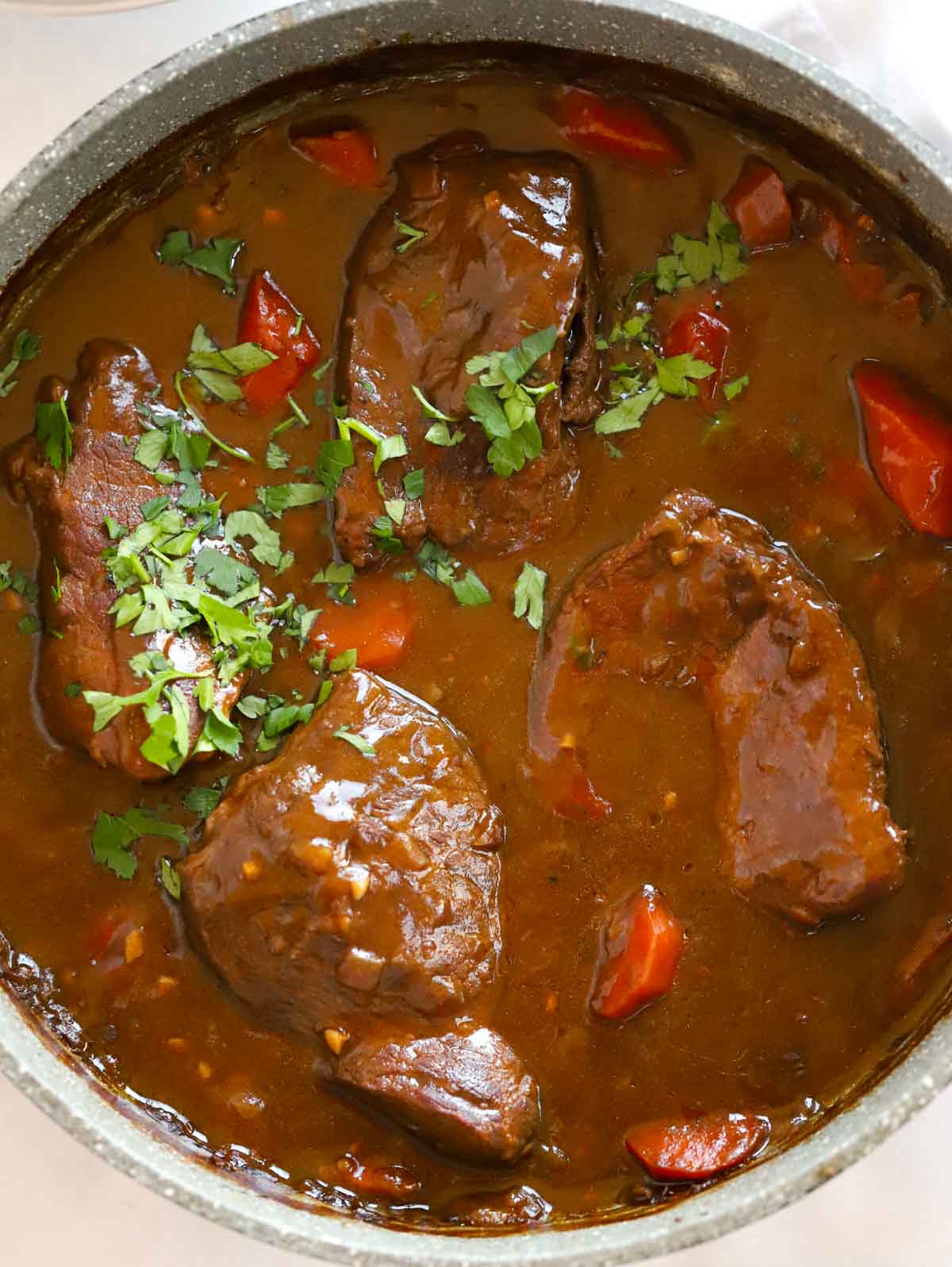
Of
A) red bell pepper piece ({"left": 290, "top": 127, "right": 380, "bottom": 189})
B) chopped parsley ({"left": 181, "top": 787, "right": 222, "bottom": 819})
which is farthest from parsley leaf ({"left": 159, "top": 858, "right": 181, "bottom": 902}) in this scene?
red bell pepper piece ({"left": 290, "top": 127, "right": 380, "bottom": 189})

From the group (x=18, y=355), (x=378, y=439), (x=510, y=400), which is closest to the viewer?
(x=510, y=400)

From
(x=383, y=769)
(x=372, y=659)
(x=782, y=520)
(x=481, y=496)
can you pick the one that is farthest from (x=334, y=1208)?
(x=782, y=520)

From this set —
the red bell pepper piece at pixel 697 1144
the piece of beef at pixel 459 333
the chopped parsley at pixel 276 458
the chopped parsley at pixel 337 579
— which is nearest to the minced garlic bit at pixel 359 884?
the chopped parsley at pixel 337 579

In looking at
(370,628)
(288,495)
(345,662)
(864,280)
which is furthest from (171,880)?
(864,280)

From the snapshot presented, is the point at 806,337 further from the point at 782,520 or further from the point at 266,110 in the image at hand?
the point at 266,110

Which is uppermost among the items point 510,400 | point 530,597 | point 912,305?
point 912,305

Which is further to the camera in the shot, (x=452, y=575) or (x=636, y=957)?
(x=452, y=575)

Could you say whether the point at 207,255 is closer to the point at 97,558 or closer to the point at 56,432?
the point at 56,432

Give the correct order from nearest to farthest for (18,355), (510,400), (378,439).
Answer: (510,400) < (378,439) < (18,355)
